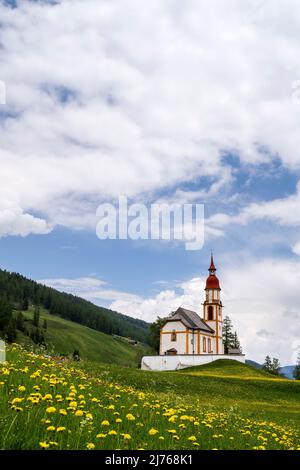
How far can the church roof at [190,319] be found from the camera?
8262 cm

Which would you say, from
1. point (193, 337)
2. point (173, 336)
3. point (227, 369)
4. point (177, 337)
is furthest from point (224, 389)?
point (193, 337)

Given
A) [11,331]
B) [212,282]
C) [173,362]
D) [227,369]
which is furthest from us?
[11,331]

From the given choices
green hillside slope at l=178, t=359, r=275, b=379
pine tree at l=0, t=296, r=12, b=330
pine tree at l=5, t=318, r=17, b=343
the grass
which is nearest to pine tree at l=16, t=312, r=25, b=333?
pine tree at l=0, t=296, r=12, b=330

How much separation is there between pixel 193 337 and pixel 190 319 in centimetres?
346

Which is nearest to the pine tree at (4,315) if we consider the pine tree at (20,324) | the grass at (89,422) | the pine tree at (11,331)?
the pine tree at (11,331)

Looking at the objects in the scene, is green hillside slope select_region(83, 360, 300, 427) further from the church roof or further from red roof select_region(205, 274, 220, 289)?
red roof select_region(205, 274, 220, 289)

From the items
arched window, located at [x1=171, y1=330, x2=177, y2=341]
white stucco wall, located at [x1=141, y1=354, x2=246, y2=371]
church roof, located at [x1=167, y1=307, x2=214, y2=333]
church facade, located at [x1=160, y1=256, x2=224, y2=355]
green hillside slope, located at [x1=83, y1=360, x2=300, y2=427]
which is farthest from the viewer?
church roof, located at [x1=167, y1=307, x2=214, y2=333]

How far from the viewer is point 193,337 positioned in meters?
82.6

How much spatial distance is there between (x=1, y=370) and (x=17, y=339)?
525ft

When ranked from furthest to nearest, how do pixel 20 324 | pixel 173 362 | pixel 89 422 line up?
1. pixel 20 324
2. pixel 173 362
3. pixel 89 422

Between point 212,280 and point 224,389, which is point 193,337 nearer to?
point 212,280

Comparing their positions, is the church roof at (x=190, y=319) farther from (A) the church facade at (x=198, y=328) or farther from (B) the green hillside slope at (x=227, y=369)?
(B) the green hillside slope at (x=227, y=369)

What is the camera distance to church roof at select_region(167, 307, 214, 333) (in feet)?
271
